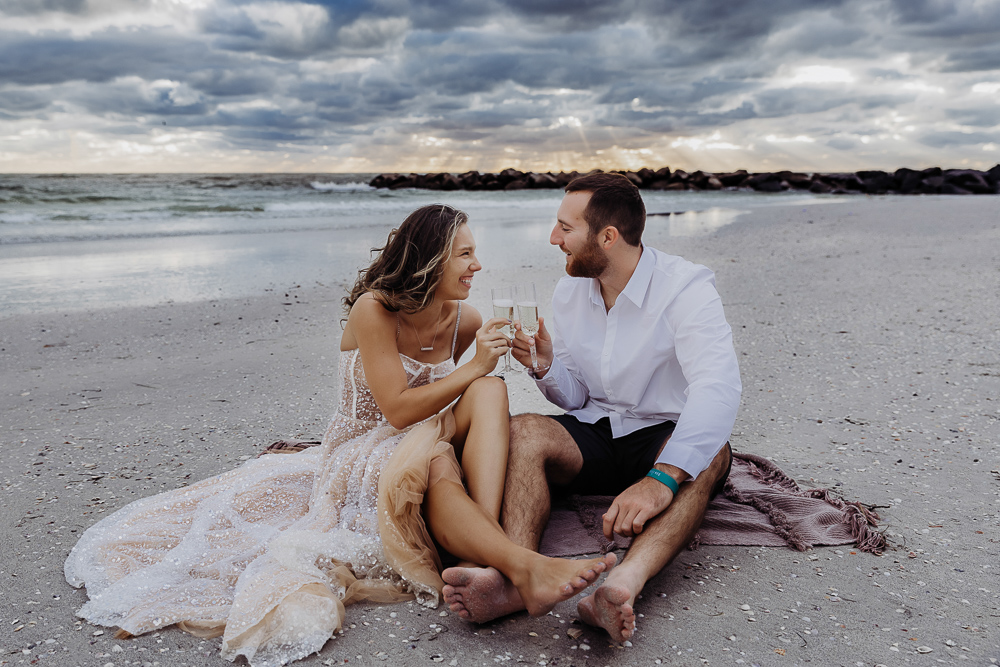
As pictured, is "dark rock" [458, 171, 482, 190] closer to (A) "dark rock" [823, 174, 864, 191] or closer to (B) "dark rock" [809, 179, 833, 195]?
(B) "dark rock" [809, 179, 833, 195]

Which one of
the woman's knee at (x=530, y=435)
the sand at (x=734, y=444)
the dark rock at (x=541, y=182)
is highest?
the dark rock at (x=541, y=182)

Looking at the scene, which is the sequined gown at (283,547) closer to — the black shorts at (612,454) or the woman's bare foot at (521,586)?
the woman's bare foot at (521,586)

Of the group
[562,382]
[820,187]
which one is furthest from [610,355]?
[820,187]

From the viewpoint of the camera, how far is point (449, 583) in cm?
237

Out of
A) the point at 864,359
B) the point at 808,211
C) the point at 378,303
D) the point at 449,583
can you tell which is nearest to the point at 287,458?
the point at 378,303

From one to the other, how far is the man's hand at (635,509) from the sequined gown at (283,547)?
23.9 inches

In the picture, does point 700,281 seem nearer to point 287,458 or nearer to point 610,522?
point 610,522

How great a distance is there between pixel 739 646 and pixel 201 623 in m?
1.80

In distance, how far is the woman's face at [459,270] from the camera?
3.18 metres

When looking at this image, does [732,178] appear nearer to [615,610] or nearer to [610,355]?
[610,355]

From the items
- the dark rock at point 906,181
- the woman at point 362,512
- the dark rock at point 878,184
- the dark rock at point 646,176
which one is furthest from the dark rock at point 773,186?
the woman at point 362,512

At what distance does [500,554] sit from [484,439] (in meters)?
0.55

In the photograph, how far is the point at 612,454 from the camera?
3301mm

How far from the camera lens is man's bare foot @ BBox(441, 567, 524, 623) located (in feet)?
7.64
